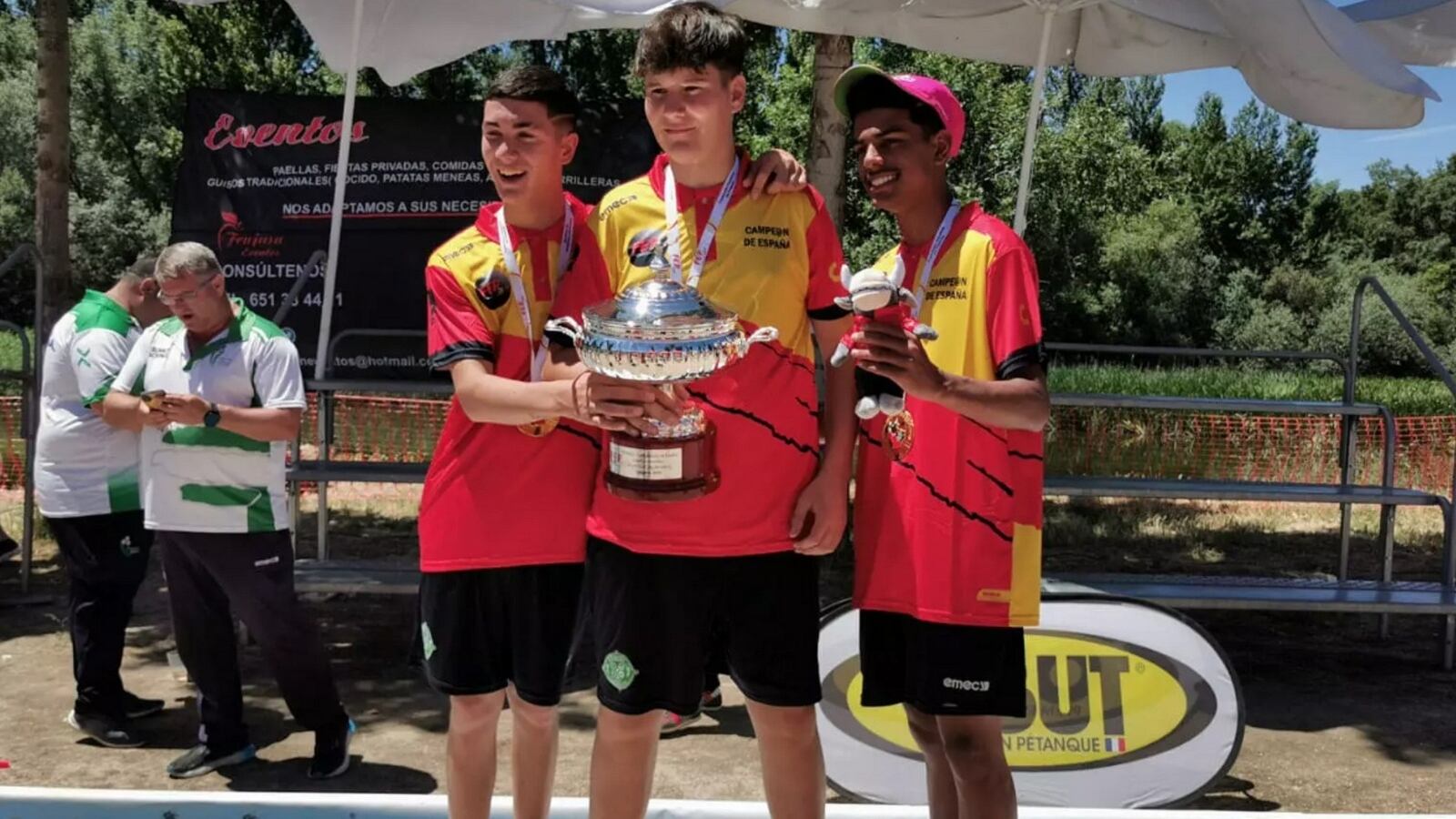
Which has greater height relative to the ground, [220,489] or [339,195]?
[339,195]

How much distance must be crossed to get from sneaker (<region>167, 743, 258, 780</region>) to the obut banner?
2.28 m

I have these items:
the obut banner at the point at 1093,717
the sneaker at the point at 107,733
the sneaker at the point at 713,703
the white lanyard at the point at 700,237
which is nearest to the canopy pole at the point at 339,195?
the sneaker at the point at 107,733

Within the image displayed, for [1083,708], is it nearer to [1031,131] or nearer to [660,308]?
[660,308]

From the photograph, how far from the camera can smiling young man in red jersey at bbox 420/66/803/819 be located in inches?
109

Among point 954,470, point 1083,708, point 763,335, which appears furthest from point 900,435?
point 1083,708

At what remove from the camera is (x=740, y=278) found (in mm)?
2529

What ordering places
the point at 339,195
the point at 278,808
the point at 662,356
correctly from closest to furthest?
1. the point at 662,356
2. the point at 278,808
3. the point at 339,195

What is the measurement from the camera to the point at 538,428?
2766 mm

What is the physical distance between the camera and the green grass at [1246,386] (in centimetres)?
1520

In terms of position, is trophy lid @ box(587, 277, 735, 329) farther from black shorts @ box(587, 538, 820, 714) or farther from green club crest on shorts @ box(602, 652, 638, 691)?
green club crest on shorts @ box(602, 652, 638, 691)

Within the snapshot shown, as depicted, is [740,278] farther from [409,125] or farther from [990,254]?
[409,125]

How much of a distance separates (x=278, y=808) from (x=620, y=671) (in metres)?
1.65

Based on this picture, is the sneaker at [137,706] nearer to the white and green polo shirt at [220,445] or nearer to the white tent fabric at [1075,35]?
the white and green polo shirt at [220,445]

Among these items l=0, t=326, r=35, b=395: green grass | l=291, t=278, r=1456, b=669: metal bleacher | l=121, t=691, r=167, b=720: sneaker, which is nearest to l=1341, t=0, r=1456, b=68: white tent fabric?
l=291, t=278, r=1456, b=669: metal bleacher
